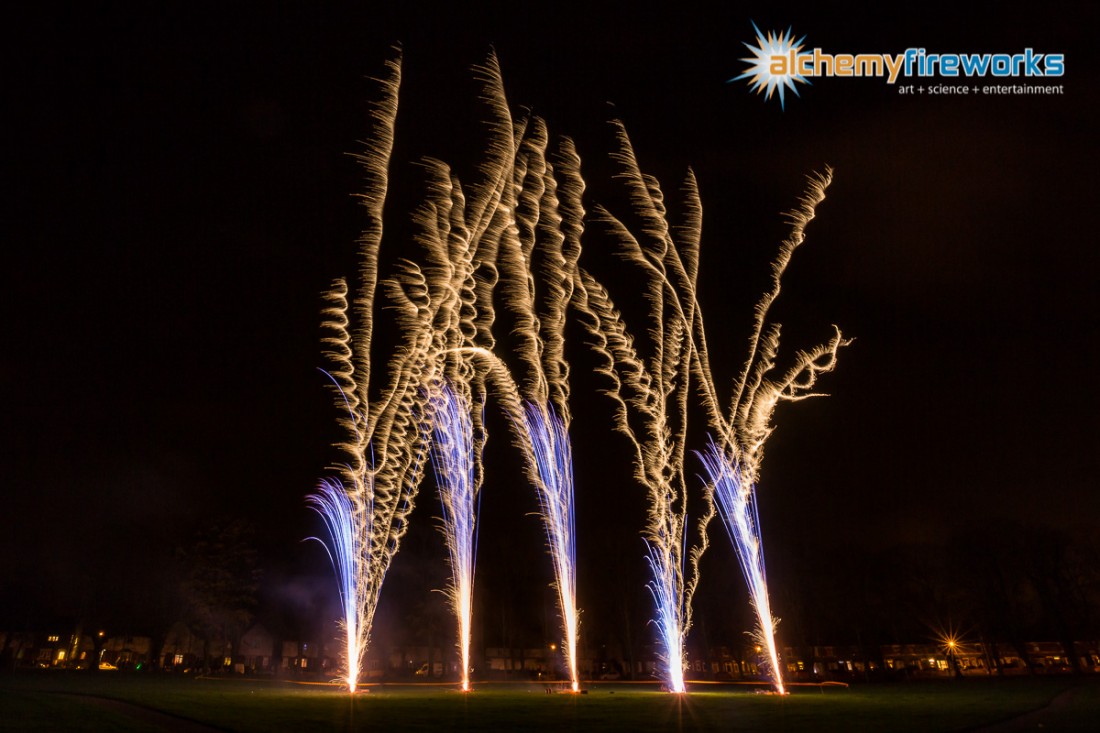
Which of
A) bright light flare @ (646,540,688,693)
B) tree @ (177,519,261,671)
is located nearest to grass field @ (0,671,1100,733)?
bright light flare @ (646,540,688,693)

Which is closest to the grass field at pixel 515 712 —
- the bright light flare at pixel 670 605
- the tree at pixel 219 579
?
the bright light flare at pixel 670 605

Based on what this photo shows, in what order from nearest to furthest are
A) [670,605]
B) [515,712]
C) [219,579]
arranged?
[515,712], [670,605], [219,579]

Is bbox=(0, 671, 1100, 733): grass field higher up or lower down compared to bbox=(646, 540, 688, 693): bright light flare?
lower down

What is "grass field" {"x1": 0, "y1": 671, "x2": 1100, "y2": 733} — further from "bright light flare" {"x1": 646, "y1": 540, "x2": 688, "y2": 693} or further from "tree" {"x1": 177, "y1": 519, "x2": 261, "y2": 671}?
"tree" {"x1": 177, "y1": 519, "x2": 261, "y2": 671}

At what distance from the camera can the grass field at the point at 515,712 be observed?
17812 mm

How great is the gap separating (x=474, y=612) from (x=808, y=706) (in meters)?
39.6

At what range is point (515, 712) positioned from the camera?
877 inches

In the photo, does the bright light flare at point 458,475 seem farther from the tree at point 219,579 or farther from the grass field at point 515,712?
the tree at point 219,579

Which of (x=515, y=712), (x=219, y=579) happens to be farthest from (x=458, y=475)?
(x=219, y=579)

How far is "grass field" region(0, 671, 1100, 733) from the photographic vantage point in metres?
17.8

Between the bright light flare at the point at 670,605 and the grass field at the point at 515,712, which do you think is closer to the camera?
the grass field at the point at 515,712

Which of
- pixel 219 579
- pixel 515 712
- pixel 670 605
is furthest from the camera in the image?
pixel 219 579

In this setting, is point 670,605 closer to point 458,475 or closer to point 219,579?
point 458,475

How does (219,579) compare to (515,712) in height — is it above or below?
above
